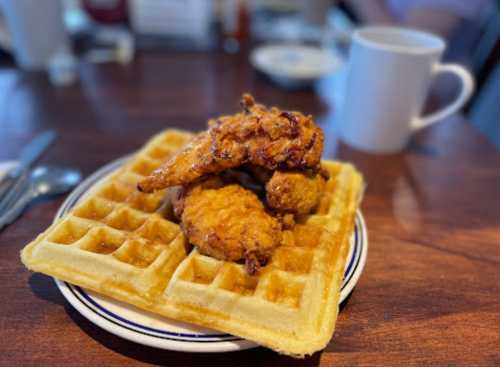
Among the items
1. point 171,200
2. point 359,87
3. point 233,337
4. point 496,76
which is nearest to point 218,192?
point 171,200

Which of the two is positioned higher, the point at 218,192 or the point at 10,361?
the point at 218,192

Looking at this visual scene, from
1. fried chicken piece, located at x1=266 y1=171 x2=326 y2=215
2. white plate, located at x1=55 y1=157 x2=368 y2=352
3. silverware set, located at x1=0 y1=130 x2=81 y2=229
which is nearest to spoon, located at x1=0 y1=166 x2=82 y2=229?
silverware set, located at x1=0 y1=130 x2=81 y2=229

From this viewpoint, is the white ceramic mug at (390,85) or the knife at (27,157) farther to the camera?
the white ceramic mug at (390,85)

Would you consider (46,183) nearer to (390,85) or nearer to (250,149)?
(250,149)

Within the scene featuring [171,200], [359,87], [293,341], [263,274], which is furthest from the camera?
[359,87]

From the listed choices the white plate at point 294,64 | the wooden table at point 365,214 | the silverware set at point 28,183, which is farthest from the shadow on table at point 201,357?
the white plate at point 294,64

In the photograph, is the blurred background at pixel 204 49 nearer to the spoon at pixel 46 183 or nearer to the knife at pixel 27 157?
the knife at pixel 27 157

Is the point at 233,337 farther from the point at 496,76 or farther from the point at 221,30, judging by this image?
the point at 221,30
